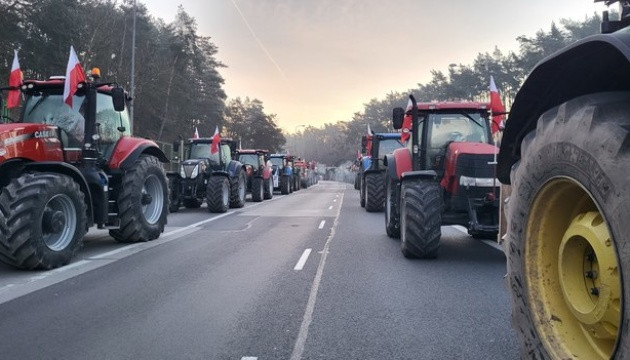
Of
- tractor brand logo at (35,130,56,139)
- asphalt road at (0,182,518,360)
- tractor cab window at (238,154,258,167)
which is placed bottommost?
asphalt road at (0,182,518,360)

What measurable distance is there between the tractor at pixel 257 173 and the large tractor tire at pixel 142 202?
11.9 m

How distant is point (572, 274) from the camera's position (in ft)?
8.06

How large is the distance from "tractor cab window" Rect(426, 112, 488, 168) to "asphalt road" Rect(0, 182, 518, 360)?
166 cm

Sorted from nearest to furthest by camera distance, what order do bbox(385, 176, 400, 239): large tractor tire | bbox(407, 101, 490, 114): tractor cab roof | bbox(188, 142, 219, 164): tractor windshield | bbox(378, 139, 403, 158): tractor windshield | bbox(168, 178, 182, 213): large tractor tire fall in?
bbox(407, 101, 490, 114): tractor cab roof
bbox(385, 176, 400, 239): large tractor tire
bbox(168, 178, 182, 213): large tractor tire
bbox(188, 142, 219, 164): tractor windshield
bbox(378, 139, 403, 158): tractor windshield

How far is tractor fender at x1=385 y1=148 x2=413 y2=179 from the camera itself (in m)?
9.34

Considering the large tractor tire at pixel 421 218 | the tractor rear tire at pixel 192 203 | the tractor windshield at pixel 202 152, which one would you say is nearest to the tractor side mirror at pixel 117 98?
the large tractor tire at pixel 421 218

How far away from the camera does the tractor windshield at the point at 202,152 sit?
18.2 m

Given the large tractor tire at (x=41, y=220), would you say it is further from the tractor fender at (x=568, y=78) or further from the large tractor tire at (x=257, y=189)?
the large tractor tire at (x=257, y=189)

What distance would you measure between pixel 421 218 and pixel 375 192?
981 centimetres

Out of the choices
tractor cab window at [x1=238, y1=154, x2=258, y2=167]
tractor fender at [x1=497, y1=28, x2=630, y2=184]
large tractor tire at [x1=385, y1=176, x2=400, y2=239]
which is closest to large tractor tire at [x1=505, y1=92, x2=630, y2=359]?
tractor fender at [x1=497, y1=28, x2=630, y2=184]

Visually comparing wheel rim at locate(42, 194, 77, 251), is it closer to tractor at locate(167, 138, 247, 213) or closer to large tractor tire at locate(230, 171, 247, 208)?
tractor at locate(167, 138, 247, 213)

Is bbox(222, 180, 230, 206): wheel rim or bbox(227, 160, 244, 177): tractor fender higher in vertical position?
bbox(227, 160, 244, 177): tractor fender

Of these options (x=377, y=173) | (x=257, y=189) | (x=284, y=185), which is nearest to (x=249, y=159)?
(x=257, y=189)

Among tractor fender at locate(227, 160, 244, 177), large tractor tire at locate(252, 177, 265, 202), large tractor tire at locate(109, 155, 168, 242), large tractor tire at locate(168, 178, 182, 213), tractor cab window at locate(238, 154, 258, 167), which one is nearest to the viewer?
large tractor tire at locate(109, 155, 168, 242)
